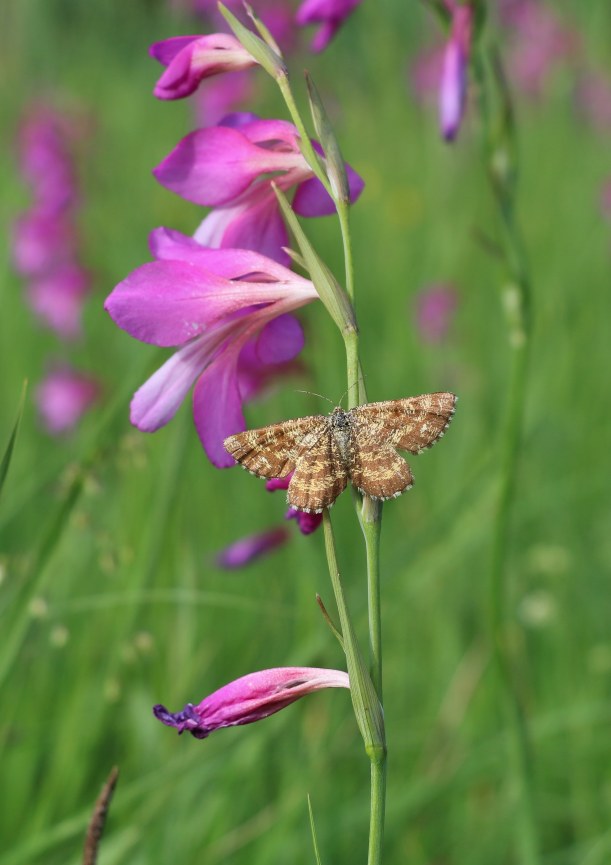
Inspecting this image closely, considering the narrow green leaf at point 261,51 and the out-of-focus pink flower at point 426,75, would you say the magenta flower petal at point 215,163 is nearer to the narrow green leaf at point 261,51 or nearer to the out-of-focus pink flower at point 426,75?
the narrow green leaf at point 261,51

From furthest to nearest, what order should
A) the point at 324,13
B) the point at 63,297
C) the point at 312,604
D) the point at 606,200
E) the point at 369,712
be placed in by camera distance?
the point at 606,200, the point at 63,297, the point at 312,604, the point at 324,13, the point at 369,712

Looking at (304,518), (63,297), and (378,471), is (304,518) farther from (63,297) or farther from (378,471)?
(63,297)

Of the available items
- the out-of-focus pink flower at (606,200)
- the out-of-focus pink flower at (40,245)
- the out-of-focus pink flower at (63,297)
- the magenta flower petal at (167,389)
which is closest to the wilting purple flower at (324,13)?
the magenta flower petal at (167,389)

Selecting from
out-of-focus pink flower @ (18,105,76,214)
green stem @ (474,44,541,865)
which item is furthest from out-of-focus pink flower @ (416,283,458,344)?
green stem @ (474,44,541,865)

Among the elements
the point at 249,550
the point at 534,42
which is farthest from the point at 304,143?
the point at 534,42

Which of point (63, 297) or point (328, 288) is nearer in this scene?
point (328, 288)
